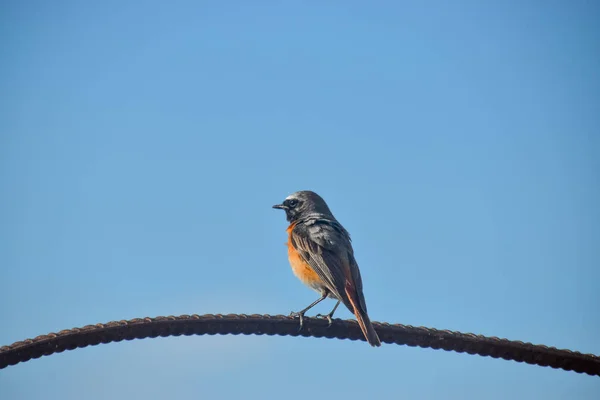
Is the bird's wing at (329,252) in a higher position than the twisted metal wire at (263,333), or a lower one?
higher

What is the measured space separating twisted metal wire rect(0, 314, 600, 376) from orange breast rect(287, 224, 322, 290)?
11.1 ft

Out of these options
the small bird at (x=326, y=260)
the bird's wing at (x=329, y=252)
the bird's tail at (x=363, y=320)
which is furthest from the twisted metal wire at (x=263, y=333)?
the bird's wing at (x=329, y=252)

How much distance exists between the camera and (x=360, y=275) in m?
8.16

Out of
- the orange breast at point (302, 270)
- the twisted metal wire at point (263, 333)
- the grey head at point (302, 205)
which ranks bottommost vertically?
the twisted metal wire at point (263, 333)

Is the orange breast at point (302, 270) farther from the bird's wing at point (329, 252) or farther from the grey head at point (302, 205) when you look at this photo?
the grey head at point (302, 205)

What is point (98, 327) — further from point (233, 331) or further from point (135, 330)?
point (233, 331)

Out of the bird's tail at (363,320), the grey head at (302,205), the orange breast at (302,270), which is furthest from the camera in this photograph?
the grey head at (302,205)

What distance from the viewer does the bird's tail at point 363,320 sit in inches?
213

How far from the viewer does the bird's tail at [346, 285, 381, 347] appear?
5418 millimetres

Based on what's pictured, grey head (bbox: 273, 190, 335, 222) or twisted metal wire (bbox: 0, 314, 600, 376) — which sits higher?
grey head (bbox: 273, 190, 335, 222)

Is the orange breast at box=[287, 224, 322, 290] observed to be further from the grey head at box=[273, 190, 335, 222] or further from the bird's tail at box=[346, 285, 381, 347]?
the grey head at box=[273, 190, 335, 222]

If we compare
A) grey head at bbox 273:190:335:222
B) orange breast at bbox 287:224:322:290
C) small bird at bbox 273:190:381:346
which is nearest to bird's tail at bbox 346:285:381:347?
small bird at bbox 273:190:381:346

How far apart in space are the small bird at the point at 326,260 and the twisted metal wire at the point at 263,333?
238 cm

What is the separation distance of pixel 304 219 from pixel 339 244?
1.03 m
